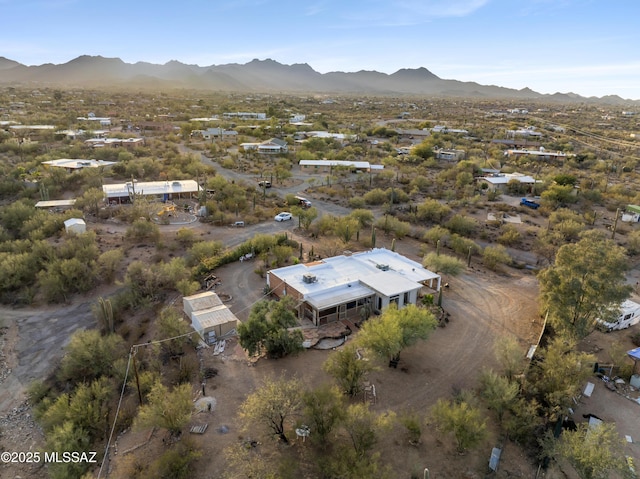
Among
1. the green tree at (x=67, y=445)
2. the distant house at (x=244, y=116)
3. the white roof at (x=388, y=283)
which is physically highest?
the distant house at (x=244, y=116)

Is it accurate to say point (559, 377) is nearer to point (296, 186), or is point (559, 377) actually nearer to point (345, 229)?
point (345, 229)

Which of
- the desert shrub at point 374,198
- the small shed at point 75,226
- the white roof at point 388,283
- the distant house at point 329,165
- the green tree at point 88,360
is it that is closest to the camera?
the green tree at point 88,360

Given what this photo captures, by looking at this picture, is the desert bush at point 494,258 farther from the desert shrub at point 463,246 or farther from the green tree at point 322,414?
the green tree at point 322,414

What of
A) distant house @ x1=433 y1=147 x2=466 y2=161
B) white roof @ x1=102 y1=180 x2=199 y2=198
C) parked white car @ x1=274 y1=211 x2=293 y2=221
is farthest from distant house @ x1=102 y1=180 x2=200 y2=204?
distant house @ x1=433 y1=147 x2=466 y2=161

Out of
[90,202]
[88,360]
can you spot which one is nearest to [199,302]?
[88,360]

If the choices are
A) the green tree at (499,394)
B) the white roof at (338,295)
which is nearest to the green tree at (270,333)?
the white roof at (338,295)

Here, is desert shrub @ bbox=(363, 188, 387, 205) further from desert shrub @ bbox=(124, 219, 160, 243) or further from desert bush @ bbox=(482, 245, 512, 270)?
desert shrub @ bbox=(124, 219, 160, 243)

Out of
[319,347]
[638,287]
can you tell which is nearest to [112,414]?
[319,347]
